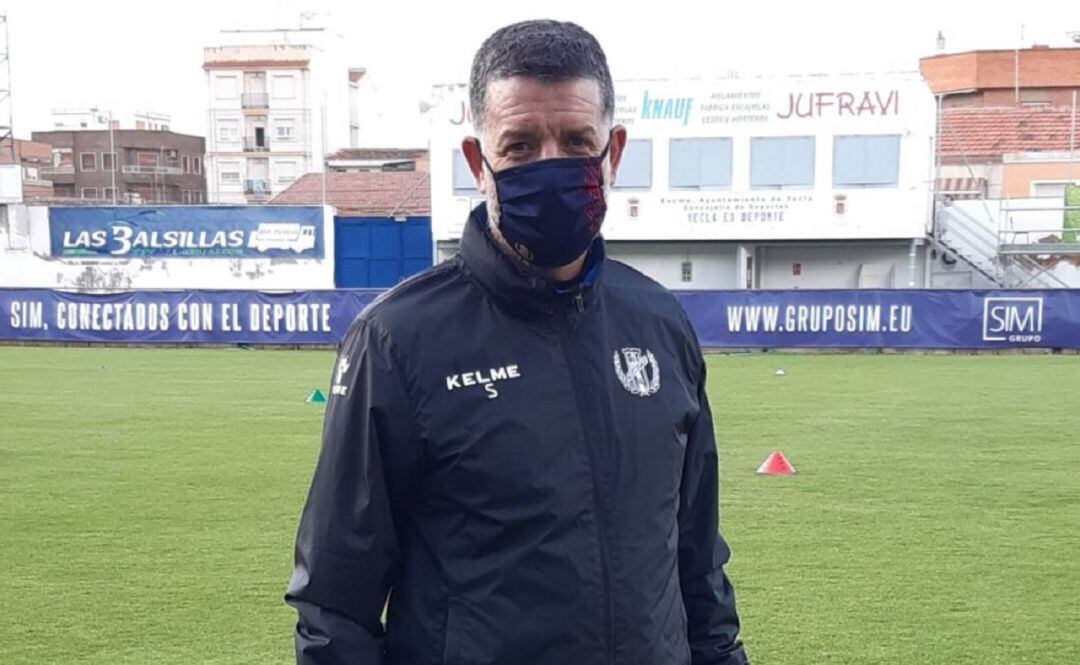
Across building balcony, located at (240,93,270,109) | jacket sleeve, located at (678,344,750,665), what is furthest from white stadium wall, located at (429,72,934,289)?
building balcony, located at (240,93,270,109)

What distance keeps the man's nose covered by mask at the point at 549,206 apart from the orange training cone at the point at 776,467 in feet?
25.3

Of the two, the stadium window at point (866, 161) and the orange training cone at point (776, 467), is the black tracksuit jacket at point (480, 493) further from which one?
the stadium window at point (866, 161)

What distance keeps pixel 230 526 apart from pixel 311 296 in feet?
54.7

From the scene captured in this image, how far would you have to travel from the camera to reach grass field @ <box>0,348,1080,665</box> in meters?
5.43

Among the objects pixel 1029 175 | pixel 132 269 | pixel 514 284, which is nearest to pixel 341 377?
pixel 514 284

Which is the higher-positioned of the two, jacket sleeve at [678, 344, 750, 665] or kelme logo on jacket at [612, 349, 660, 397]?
kelme logo on jacket at [612, 349, 660, 397]

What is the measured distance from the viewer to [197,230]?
3097cm

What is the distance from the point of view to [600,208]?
2.12 m

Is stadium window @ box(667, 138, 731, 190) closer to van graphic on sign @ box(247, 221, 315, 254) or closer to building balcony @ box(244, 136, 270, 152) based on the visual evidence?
van graphic on sign @ box(247, 221, 315, 254)

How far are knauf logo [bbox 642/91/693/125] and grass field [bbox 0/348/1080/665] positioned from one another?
14700 mm

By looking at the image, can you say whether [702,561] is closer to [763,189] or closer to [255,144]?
[763,189]

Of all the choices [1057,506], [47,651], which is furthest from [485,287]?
[1057,506]

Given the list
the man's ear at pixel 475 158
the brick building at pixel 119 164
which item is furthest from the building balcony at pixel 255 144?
the man's ear at pixel 475 158

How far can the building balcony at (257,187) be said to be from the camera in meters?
68.4
